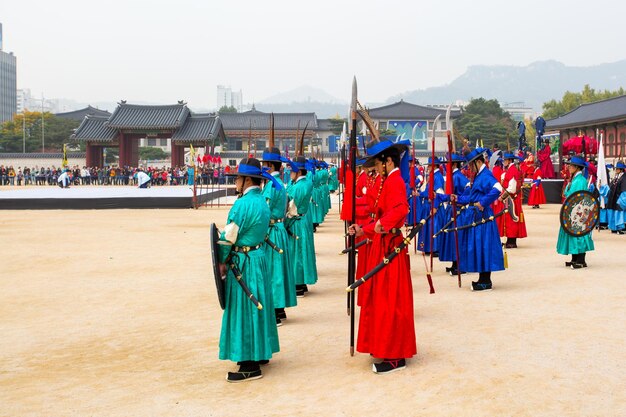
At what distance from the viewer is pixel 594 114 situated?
36125mm

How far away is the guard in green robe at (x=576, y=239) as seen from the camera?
1028 centimetres

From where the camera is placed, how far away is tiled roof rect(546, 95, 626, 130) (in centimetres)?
3327

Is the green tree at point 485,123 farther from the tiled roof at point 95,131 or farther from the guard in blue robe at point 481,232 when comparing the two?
the guard in blue robe at point 481,232

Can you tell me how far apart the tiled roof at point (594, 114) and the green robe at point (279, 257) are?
28114 millimetres

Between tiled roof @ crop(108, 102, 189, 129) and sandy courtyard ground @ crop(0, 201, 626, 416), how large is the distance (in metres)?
36.2

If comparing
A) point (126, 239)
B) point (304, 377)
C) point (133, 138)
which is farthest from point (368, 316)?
point (133, 138)

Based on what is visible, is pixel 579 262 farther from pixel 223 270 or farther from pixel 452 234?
pixel 223 270

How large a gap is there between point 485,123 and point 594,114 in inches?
937

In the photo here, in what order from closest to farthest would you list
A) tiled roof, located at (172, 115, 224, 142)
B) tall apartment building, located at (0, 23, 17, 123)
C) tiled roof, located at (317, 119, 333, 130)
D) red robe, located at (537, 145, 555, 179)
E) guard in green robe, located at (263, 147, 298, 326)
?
guard in green robe, located at (263, 147, 298, 326) → red robe, located at (537, 145, 555, 179) → tiled roof, located at (172, 115, 224, 142) → tiled roof, located at (317, 119, 333, 130) → tall apartment building, located at (0, 23, 17, 123)

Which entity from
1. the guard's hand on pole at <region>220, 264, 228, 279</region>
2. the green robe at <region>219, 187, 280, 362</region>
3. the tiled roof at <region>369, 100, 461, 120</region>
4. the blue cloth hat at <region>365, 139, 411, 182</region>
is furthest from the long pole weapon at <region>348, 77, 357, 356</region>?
the tiled roof at <region>369, 100, 461, 120</region>

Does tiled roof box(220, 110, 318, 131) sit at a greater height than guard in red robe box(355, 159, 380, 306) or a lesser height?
greater

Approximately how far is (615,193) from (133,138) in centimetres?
3846

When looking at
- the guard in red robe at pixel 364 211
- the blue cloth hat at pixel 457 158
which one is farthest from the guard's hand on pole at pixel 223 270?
the blue cloth hat at pixel 457 158

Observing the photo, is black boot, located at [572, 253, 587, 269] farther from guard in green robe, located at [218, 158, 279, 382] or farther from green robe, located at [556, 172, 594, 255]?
guard in green robe, located at [218, 158, 279, 382]
